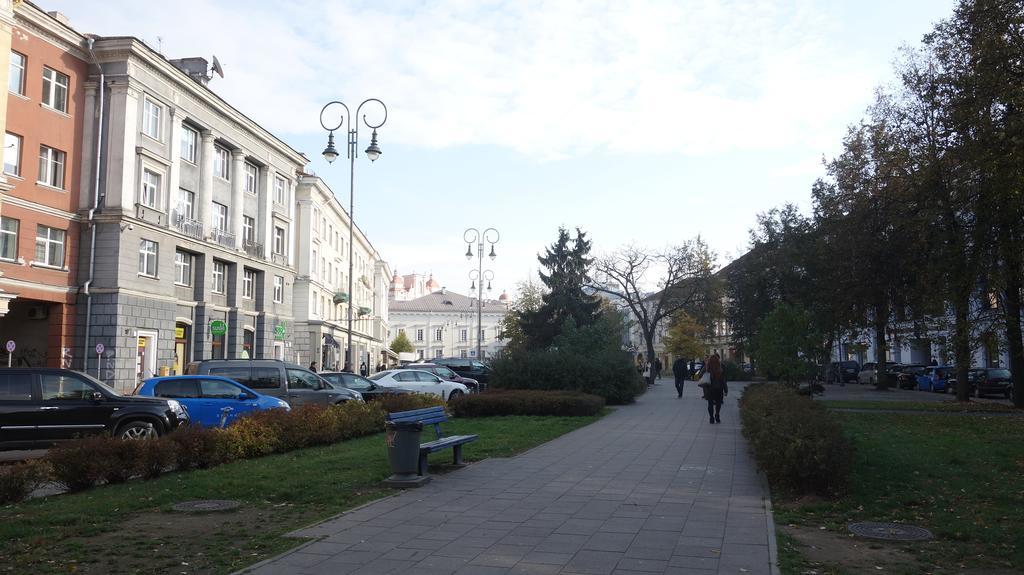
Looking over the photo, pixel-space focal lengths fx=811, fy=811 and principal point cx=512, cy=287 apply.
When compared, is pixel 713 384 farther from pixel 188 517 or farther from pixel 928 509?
pixel 188 517

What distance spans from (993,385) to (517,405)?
2582cm

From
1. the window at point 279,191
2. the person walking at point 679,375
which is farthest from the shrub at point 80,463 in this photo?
the window at point 279,191

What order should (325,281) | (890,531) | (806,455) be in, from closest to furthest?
(890,531) → (806,455) → (325,281)

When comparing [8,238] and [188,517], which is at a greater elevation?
[8,238]

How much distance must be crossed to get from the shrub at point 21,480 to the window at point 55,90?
85.0 feet

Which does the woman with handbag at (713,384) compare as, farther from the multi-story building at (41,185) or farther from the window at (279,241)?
the window at (279,241)

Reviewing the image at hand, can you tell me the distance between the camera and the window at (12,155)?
28859mm

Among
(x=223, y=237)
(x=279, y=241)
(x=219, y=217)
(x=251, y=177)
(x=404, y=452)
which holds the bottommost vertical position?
(x=404, y=452)

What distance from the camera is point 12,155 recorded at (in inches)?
1150

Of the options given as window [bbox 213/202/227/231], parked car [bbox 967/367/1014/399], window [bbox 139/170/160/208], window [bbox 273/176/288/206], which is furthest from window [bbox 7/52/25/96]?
parked car [bbox 967/367/1014/399]

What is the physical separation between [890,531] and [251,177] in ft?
143

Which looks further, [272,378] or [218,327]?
[218,327]

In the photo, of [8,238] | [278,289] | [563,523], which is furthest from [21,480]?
[278,289]

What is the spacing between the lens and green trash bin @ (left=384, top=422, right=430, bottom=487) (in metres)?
10.6
